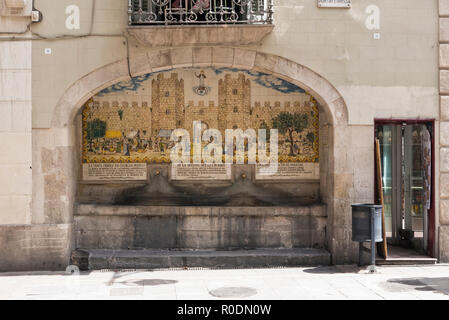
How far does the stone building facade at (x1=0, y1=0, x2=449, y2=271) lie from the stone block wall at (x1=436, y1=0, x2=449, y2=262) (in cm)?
2

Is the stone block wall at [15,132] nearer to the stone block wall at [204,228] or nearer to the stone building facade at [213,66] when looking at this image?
the stone building facade at [213,66]

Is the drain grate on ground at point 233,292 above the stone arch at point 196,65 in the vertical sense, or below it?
below

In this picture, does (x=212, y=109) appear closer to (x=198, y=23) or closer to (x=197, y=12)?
(x=198, y=23)

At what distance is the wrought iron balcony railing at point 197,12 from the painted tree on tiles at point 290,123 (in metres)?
2.20

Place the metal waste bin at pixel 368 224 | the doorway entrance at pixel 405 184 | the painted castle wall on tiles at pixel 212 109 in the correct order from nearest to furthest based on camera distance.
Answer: the metal waste bin at pixel 368 224
the doorway entrance at pixel 405 184
the painted castle wall on tiles at pixel 212 109

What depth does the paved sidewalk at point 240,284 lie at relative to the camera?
8.62 meters

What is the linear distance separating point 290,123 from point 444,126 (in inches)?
123

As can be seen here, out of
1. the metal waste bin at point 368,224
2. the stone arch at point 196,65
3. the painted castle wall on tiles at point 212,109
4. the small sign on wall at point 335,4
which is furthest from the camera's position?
the painted castle wall on tiles at point 212,109

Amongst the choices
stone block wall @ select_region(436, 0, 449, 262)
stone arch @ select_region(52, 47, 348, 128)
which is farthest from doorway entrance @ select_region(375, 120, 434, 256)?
stone arch @ select_region(52, 47, 348, 128)

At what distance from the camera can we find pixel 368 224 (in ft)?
33.8

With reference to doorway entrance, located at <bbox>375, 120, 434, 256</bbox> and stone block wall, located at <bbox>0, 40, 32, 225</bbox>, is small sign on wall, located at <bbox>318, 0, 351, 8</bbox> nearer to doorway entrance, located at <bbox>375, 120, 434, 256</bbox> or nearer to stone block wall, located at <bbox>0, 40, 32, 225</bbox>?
doorway entrance, located at <bbox>375, 120, 434, 256</bbox>

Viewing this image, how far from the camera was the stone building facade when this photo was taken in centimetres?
1073

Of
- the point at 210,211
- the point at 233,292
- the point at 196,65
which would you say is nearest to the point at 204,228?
the point at 210,211

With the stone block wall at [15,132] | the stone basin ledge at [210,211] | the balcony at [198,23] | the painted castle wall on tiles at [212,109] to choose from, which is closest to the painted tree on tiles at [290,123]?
the painted castle wall on tiles at [212,109]
